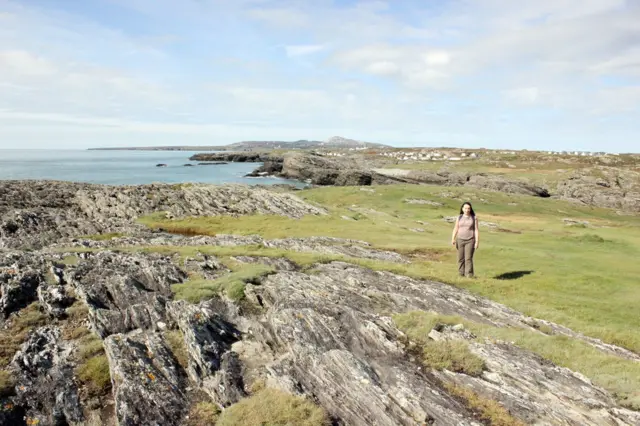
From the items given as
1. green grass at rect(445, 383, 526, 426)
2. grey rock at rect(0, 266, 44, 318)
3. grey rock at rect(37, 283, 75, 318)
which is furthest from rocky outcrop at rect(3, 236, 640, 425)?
grey rock at rect(0, 266, 44, 318)

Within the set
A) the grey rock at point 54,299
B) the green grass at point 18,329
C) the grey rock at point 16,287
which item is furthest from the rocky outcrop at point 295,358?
the grey rock at point 16,287

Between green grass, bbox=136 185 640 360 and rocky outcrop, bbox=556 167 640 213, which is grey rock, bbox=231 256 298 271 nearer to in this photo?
green grass, bbox=136 185 640 360

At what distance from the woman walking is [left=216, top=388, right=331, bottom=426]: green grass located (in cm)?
1722

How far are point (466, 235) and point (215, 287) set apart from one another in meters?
16.3

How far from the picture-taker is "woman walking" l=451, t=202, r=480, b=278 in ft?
85.1

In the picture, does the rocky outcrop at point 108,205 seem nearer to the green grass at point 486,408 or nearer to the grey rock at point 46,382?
the grey rock at point 46,382

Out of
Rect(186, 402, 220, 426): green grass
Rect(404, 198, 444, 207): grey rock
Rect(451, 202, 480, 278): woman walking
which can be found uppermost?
Rect(451, 202, 480, 278): woman walking

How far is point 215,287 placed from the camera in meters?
21.0

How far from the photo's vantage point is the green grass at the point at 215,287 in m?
20.2

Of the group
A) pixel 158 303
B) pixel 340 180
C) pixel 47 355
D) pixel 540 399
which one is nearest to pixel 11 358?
pixel 47 355

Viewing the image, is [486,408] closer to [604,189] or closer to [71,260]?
[71,260]

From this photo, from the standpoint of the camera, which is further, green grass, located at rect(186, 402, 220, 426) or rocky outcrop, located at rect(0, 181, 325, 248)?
rocky outcrop, located at rect(0, 181, 325, 248)

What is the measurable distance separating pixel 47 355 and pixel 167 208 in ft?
194

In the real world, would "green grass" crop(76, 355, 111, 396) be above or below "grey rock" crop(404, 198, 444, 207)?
above
